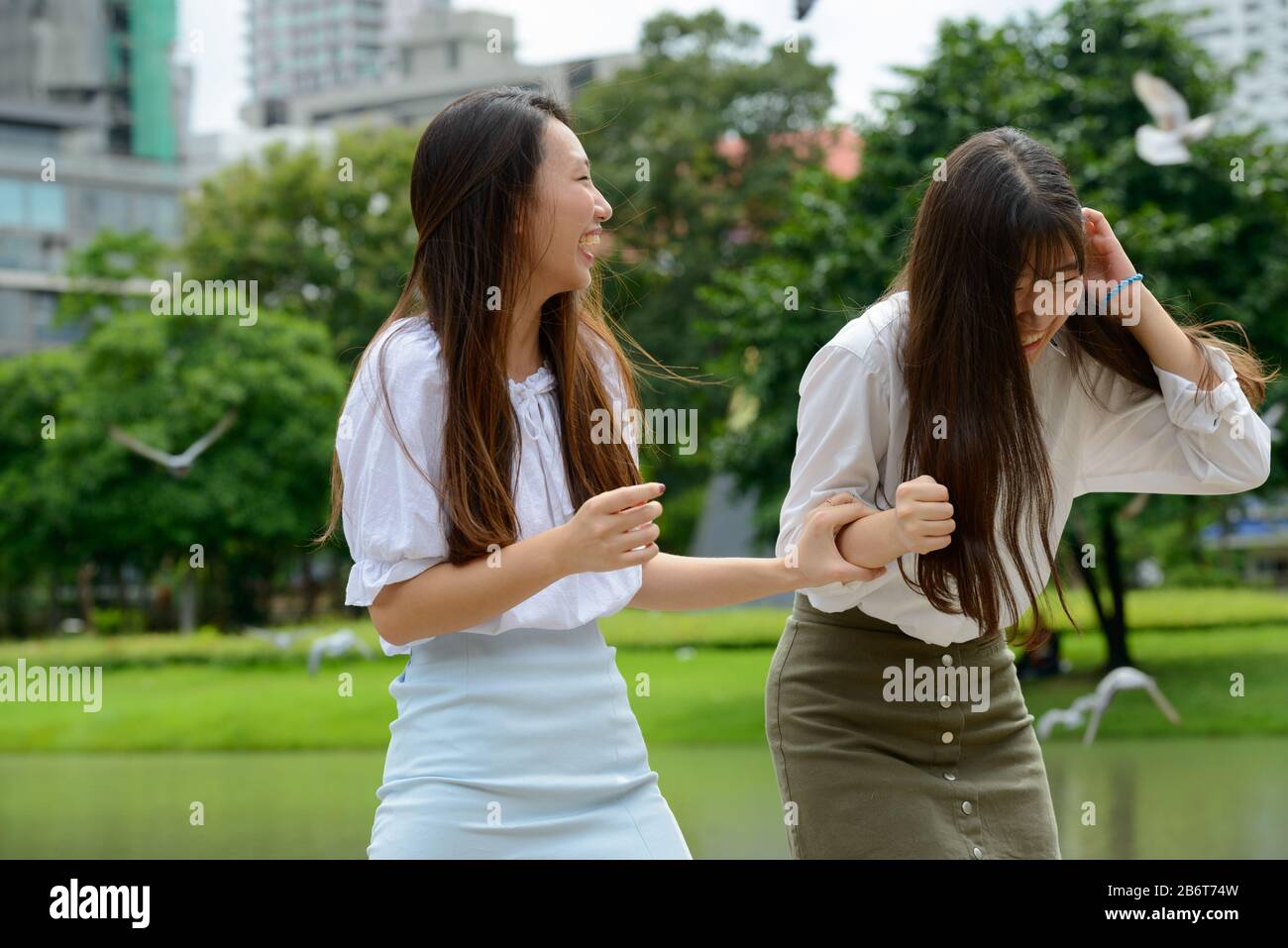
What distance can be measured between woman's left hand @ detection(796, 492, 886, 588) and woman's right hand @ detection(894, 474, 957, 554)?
0.37 feet

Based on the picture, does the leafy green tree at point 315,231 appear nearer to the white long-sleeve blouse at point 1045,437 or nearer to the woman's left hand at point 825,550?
the white long-sleeve blouse at point 1045,437

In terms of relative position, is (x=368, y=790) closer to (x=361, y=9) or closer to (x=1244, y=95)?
(x=1244, y=95)

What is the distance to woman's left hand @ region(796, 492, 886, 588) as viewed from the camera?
6.22 feet

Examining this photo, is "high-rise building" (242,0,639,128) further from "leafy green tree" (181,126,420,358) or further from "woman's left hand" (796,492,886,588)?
"woman's left hand" (796,492,886,588)

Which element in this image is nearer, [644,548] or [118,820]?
[644,548]

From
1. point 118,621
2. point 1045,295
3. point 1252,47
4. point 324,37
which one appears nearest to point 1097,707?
point 1045,295

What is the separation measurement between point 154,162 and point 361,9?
1953 inches

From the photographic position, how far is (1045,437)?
2.20 meters

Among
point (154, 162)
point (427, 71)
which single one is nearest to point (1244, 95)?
point (154, 162)

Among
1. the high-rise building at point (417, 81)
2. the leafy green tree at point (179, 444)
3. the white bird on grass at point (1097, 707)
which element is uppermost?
the high-rise building at point (417, 81)

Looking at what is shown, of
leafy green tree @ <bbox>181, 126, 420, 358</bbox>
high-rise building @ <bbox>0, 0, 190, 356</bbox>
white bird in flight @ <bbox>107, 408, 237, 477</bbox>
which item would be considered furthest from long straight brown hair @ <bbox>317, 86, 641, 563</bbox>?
high-rise building @ <bbox>0, 0, 190, 356</bbox>

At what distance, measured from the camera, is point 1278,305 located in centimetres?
1092

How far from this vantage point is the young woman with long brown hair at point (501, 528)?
1.68 metres

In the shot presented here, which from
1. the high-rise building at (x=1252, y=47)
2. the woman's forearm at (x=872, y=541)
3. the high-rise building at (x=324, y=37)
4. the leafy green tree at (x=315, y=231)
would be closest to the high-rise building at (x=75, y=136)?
the leafy green tree at (x=315, y=231)
